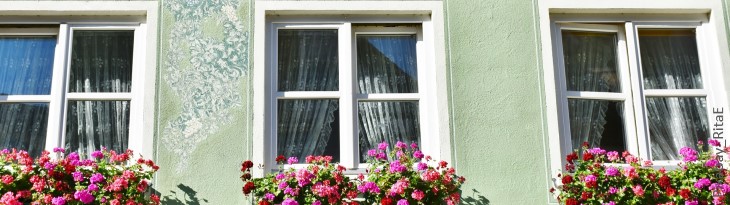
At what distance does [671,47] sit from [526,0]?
1355 millimetres

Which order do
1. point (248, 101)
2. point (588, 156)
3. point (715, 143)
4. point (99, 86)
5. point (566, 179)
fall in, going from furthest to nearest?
point (99, 86), point (248, 101), point (715, 143), point (588, 156), point (566, 179)

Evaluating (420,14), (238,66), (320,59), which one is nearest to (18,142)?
(238,66)

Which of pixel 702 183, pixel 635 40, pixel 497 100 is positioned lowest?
pixel 702 183

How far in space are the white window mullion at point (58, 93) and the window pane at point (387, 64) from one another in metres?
2.41

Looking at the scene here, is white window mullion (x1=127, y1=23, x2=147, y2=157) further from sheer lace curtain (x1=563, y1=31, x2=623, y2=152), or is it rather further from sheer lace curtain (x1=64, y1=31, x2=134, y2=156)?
sheer lace curtain (x1=563, y1=31, x2=623, y2=152)

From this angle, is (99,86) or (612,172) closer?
(612,172)

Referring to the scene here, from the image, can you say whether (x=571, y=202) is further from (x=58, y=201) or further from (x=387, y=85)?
(x=58, y=201)

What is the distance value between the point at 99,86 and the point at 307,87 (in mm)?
1711

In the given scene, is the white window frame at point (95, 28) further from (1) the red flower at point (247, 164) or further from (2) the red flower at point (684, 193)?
(2) the red flower at point (684, 193)

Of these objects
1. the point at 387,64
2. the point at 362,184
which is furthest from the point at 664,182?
the point at 387,64

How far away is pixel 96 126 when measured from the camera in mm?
6902

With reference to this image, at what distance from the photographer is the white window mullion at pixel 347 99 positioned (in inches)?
269

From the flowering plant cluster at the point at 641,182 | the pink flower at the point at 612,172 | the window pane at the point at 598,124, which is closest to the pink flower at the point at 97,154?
the flowering plant cluster at the point at 641,182

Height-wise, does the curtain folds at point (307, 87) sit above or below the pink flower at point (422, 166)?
above
